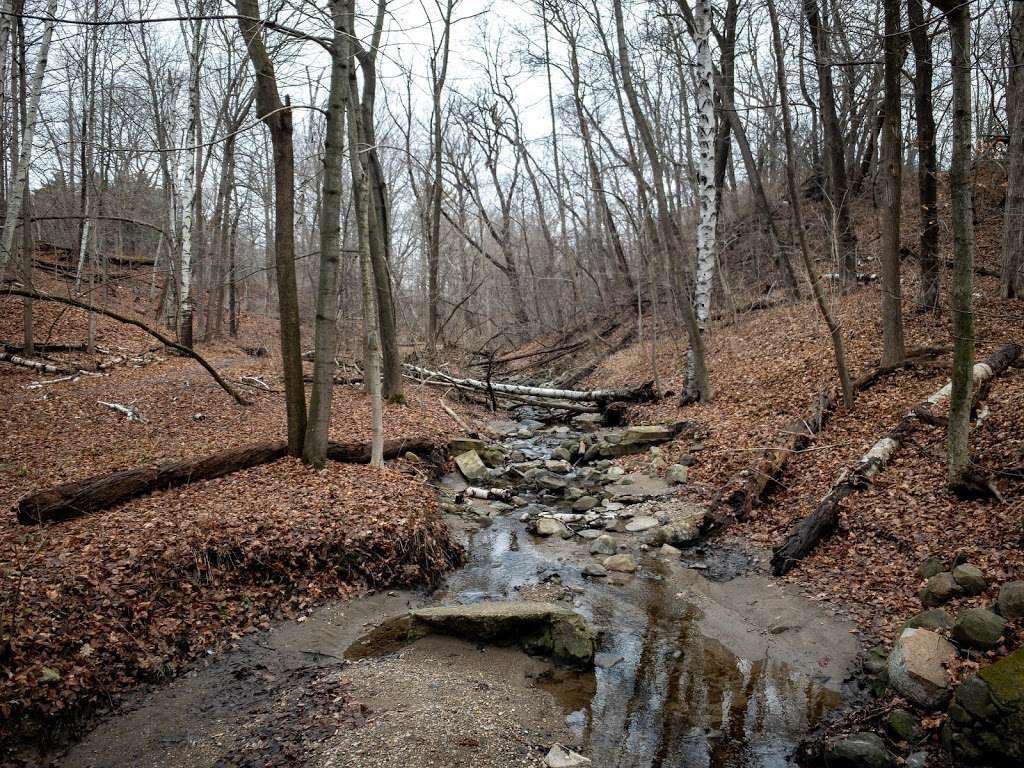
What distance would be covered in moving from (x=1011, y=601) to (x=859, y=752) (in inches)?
63.1

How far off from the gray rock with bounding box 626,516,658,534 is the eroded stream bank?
1.07m

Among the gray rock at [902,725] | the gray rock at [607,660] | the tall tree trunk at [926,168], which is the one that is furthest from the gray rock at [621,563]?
the tall tree trunk at [926,168]

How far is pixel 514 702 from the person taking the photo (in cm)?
448

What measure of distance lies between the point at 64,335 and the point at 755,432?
694 inches

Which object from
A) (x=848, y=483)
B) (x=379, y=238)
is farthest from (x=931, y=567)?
(x=379, y=238)

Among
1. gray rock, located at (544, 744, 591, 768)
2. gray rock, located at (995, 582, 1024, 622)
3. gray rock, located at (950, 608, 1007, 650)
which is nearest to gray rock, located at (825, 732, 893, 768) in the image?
gray rock, located at (950, 608, 1007, 650)

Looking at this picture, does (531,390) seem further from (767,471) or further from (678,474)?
(767,471)

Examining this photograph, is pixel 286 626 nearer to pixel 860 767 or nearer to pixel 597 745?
pixel 597 745

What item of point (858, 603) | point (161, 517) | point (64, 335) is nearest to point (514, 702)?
point (858, 603)

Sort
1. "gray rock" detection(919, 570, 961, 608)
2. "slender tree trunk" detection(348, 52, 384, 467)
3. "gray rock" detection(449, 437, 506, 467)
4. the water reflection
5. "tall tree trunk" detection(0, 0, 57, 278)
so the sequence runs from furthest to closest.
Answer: "tall tree trunk" detection(0, 0, 57, 278), "gray rock" detection(449, 437, 506, 467), "slender tree trunk" detection(348, 52, 384, 467), "gray rock" detection(919, 570, 961, 608), the water reflection

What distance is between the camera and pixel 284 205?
7730 mm

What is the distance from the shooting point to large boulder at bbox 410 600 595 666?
5.15 metres

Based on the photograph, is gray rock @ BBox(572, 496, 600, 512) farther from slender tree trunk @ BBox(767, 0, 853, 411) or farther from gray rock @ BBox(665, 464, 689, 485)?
slender tree trunk @ BBox(767, 0, 853, 411)

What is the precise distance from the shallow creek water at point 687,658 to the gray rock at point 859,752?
0.27 m
